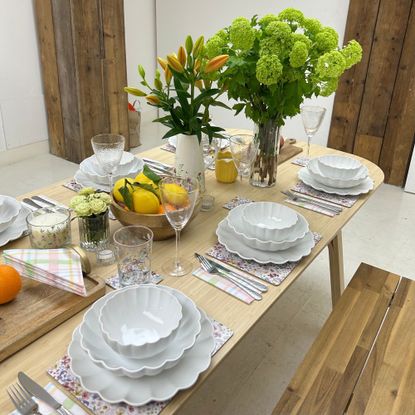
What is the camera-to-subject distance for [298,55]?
127 centimetres

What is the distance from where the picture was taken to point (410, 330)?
1.27 metres

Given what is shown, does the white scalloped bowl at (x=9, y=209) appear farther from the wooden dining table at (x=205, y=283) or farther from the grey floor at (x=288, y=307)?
the grey floor at (x=288, y=307)

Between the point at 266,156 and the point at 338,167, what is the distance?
1.03 feet

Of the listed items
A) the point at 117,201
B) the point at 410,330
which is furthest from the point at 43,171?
the point at 410,330

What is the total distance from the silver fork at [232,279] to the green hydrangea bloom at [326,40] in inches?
29.1

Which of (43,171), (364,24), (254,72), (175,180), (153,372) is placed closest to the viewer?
(153,372)

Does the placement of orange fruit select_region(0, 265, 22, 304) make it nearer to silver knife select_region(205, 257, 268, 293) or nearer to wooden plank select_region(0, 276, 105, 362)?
wooden plank select_region(0, 276, 105, 362)

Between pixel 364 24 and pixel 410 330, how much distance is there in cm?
247

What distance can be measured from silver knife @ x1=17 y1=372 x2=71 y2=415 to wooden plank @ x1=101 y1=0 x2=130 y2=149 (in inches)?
114

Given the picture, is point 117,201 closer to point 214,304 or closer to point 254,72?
point 214,304

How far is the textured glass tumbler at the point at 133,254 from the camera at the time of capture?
3.34 feet

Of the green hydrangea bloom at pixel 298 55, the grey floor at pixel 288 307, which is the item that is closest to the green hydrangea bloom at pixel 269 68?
the green hydrangea bloom at pixel 298 55

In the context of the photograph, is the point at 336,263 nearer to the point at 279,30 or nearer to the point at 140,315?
the point at 279,30

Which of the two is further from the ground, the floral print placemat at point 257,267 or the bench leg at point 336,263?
the floral print placemat at point 257,267
